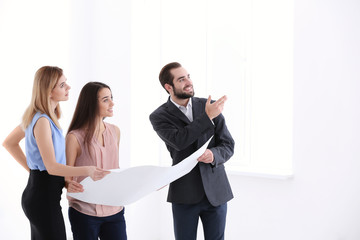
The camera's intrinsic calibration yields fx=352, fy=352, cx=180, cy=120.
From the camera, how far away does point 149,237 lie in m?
3.61

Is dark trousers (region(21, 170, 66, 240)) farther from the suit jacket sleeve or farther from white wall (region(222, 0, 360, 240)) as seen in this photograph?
white wall (region(222, 0, 360, 240))

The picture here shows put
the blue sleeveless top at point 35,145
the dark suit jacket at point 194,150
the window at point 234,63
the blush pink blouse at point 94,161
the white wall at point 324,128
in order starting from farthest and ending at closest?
the window at point 234,63, the white wall at point 324,128, the dark suit jacket at point 194,150, the blush pink blouse at point 94,161, the blue sleeveless top at point 35,145

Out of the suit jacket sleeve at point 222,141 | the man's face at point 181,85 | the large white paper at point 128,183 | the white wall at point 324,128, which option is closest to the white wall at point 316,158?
the white wall at point 324,128

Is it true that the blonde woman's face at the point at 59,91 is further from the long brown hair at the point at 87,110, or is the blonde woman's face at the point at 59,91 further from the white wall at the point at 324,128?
the white wall at the point at 324,128

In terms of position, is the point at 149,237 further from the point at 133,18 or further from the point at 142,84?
the point at 133,18

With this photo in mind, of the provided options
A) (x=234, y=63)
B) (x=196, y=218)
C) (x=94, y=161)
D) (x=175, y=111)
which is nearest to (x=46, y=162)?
(x=94, y=161)

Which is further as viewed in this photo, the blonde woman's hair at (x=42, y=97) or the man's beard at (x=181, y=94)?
the man's beard at (x=181, y=94)

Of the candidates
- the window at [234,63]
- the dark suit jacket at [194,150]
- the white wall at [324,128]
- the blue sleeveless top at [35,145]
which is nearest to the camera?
the blue sleeveless top at [35,145]

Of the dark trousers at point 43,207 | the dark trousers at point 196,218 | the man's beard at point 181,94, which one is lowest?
the dark trousers at point 196,218

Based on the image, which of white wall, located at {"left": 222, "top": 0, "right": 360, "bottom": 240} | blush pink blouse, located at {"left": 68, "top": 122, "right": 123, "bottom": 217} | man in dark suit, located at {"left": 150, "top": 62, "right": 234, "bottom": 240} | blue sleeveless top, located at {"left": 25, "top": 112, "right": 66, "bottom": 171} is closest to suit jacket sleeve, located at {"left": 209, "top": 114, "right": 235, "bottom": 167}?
man in dark suit, located at {"left": 150, "top": 62, "right": 234, "bottom": 240}

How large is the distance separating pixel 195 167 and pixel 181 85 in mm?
464

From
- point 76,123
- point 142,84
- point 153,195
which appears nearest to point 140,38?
point 142,84

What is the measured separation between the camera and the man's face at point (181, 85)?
196 cm

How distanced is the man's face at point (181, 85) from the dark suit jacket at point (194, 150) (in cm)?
8
